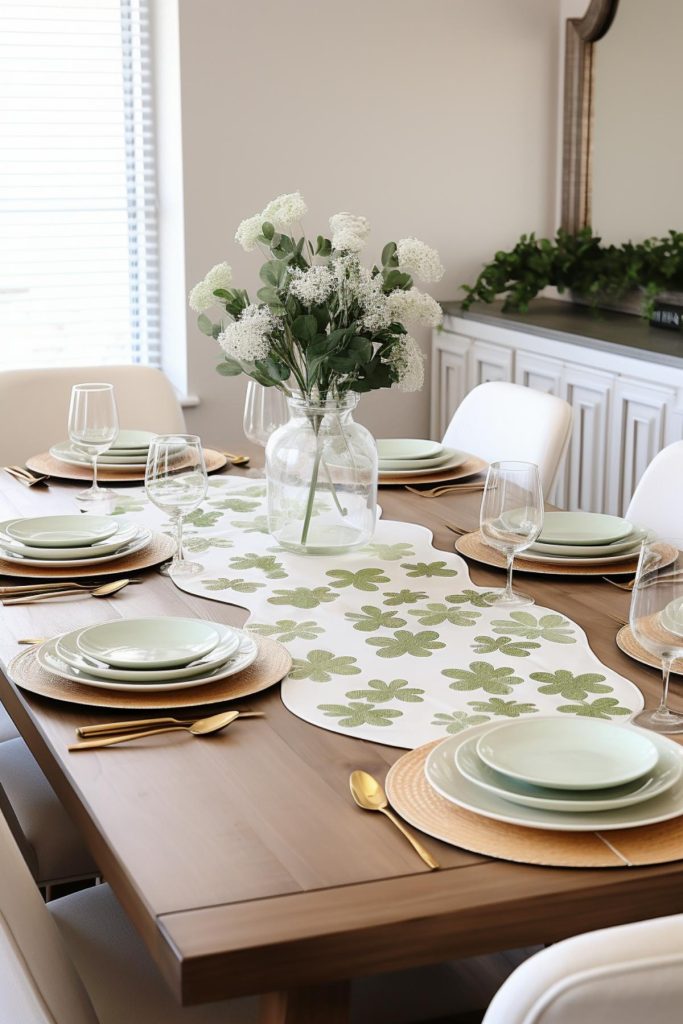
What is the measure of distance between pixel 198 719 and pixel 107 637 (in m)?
0.20

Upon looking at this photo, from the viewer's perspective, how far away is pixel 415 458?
229 centimetres

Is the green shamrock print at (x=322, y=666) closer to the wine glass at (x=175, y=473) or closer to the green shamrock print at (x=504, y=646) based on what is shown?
the green shamrock print at (x=504, y=646)

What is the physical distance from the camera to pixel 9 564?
173cm

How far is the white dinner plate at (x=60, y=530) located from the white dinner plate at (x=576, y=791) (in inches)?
32.7

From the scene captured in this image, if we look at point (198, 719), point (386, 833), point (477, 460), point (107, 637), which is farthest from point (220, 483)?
point (386, 833)

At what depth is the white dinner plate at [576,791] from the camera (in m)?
0.99

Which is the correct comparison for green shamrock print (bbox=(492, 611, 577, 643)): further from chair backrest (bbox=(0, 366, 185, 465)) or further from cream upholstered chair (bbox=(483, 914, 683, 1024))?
chair backrest (bbox=(0, 366, 185, 465))

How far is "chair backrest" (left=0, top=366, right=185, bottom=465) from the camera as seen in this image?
9.10ft

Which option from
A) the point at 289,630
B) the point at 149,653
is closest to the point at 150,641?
the point at 149,653

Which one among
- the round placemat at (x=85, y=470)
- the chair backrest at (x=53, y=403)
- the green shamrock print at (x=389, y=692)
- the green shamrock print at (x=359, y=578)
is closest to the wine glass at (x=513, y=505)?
the green shamrock print at (x=359, y=578)

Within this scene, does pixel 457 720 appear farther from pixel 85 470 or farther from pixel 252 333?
pixel 85 470

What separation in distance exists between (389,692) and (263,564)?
489 millimetres

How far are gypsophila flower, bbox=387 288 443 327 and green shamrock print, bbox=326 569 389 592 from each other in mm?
343

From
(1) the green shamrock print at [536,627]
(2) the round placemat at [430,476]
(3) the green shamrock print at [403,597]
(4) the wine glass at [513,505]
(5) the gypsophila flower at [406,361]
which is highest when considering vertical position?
(5) the gypsophila flower at [406,361]
